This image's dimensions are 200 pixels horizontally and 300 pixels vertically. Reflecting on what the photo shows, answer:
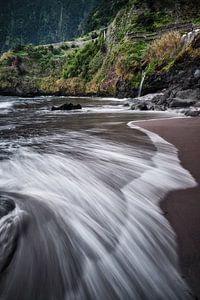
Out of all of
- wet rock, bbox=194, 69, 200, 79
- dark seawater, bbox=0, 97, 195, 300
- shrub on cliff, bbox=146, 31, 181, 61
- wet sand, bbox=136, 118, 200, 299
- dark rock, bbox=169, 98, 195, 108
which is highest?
shrub on cliff, bbox=146, 31, 181, 61

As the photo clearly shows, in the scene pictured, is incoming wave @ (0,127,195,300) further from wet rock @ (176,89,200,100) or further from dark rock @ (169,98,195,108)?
wet rock @ (176,89,200,100)

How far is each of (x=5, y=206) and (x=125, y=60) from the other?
28086 millimetres

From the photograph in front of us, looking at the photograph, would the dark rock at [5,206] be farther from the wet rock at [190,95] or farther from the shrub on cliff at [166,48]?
the shrub on cliff at [166,48]

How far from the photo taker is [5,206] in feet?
8.87

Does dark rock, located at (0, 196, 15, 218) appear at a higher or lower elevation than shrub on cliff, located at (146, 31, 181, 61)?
lower

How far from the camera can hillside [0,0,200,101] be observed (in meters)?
23.7

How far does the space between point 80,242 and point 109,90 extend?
29.9 m

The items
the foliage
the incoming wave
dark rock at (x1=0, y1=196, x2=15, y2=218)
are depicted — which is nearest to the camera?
the incoming wave

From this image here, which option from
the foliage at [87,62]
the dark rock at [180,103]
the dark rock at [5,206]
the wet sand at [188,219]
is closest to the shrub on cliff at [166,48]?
the dark rock at [180,103]

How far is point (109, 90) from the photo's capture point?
31.1 meters

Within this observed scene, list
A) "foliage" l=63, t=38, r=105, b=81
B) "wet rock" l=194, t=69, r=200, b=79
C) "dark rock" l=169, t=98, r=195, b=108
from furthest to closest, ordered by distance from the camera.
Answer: "foliage" l=63, t=38, r=105, b=81 → "wet rock" l=194, t=69, r=200, b=79 → "dark rock" l=169, t=98, r=195, b=108

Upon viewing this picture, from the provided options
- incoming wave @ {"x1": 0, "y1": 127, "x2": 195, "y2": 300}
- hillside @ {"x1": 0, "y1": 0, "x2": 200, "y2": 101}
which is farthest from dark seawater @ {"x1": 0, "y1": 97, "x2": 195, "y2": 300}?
hillside @ {"x1": 0, "y1": 0, "x2": 200, "y2": 101}

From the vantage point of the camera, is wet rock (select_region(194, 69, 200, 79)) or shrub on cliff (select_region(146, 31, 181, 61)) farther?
shrub on cliff (select_region(146, 31, 181, 61))

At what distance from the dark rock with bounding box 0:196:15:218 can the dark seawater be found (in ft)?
0.04
